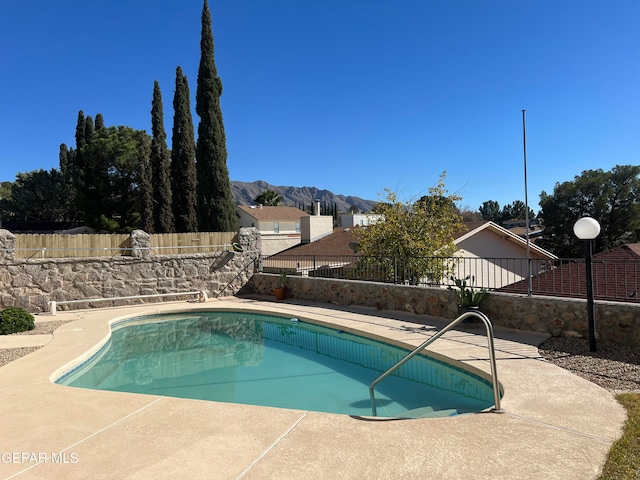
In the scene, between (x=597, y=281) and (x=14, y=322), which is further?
(x=14, y=322)

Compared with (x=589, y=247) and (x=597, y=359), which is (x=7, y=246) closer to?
(x=589, y=247)

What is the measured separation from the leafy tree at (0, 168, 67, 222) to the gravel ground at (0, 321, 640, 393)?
45029 millimetres

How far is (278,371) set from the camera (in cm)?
725

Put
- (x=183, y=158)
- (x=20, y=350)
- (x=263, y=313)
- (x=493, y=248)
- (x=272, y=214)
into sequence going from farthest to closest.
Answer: (x=272, y=214)
(x=183, y=158)
(x=493, y=248)
(x=263, y=313)
(x=20, y=350)

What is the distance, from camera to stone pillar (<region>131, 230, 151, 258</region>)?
13.7 meters

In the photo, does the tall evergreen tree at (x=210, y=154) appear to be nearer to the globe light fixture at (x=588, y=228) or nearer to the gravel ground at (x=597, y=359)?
the gravel ground at (x=597, y=359)

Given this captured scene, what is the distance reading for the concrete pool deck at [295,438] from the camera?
121 inches

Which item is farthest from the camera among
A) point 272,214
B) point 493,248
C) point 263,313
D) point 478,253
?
point 272,214

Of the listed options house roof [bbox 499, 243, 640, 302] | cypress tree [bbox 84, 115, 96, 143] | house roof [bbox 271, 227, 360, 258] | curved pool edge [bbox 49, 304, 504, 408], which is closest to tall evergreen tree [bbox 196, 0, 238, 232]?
house roof [bbox 271, 227, 360, 258]

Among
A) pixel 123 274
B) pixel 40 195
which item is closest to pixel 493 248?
pixel 123 274

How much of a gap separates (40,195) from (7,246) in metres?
39.8

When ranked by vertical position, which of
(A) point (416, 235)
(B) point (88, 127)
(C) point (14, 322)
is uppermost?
(B) point (88, 127)

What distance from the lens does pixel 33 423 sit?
4188 mm

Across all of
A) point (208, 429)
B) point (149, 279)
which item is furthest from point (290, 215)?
point (208, 429)
